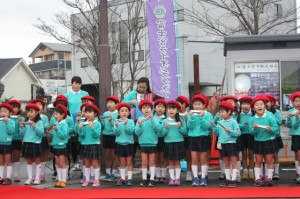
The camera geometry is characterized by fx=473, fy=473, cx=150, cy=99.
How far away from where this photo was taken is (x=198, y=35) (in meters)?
31.6

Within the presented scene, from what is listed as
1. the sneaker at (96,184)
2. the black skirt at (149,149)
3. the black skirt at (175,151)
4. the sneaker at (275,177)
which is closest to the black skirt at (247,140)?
the sneaker at (275,177)

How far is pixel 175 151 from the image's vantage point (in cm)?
898

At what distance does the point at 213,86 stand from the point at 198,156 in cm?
2377

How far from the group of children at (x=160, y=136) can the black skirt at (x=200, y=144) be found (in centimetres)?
2

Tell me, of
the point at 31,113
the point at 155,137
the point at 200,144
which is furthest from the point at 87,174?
the point at 200,144

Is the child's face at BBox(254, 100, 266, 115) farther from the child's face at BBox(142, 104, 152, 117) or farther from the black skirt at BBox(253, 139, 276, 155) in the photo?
the child's face at BBox(142, 104, 152, 117)

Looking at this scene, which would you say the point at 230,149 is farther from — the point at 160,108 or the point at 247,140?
the point at 160,108

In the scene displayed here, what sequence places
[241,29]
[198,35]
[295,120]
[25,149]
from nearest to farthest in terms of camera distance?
[295,120]
[25,149]
[241,29]
[198,35]

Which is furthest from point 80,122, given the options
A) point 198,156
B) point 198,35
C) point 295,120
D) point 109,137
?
point 198,35

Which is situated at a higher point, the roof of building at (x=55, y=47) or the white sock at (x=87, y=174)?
the roof of building at (x=55, y=47)

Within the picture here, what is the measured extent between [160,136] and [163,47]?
2642 mm

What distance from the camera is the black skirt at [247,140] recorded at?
9422mm

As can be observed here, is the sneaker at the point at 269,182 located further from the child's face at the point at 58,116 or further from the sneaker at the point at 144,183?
the child's face at the point at 58,116

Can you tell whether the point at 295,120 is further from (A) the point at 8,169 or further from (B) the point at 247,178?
(A) the point at 8,169
